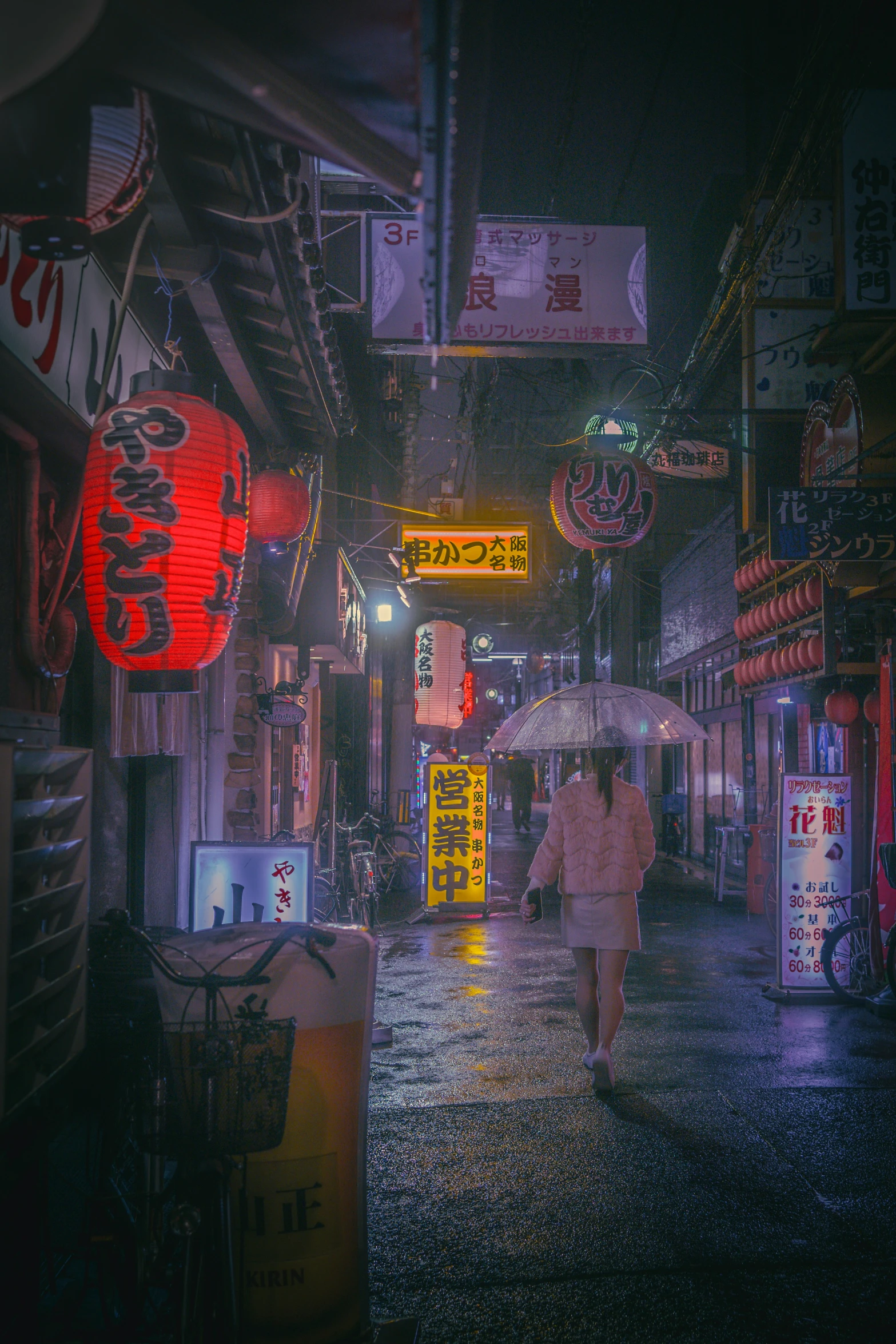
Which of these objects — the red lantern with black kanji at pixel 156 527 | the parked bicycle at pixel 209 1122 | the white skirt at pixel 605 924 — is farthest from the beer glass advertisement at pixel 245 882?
the parked bicycle at pixel 209 1122

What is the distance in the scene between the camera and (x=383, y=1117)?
6.21 m

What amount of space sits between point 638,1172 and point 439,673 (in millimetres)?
15342

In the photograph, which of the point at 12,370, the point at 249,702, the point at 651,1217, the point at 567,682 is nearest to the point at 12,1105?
the point at 12,370

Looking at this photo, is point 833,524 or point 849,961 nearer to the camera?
point 833,524

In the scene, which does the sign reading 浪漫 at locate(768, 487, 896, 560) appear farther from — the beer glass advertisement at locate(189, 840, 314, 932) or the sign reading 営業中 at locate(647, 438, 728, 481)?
the sign reading 営業中 at locate(647, 438, 728, 481)

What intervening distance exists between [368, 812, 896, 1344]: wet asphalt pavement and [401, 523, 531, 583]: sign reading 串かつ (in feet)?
28.0

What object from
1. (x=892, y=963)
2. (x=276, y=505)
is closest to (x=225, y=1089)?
(x=276, y=505)

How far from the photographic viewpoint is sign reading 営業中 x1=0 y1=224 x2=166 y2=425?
3973 mm

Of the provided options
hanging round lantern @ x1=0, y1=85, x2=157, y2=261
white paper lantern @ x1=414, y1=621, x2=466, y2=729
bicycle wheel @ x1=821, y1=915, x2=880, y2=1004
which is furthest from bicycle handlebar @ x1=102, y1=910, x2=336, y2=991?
white paper lantern @ x1=414, y1=621, x2=466, y2=729

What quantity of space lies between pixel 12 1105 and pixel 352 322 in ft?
52.9

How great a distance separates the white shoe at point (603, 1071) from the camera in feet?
21.8

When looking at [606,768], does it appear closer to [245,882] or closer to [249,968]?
[245,882]

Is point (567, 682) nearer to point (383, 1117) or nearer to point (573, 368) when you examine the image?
point (573, 368)

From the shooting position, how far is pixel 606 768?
23.1 feet
